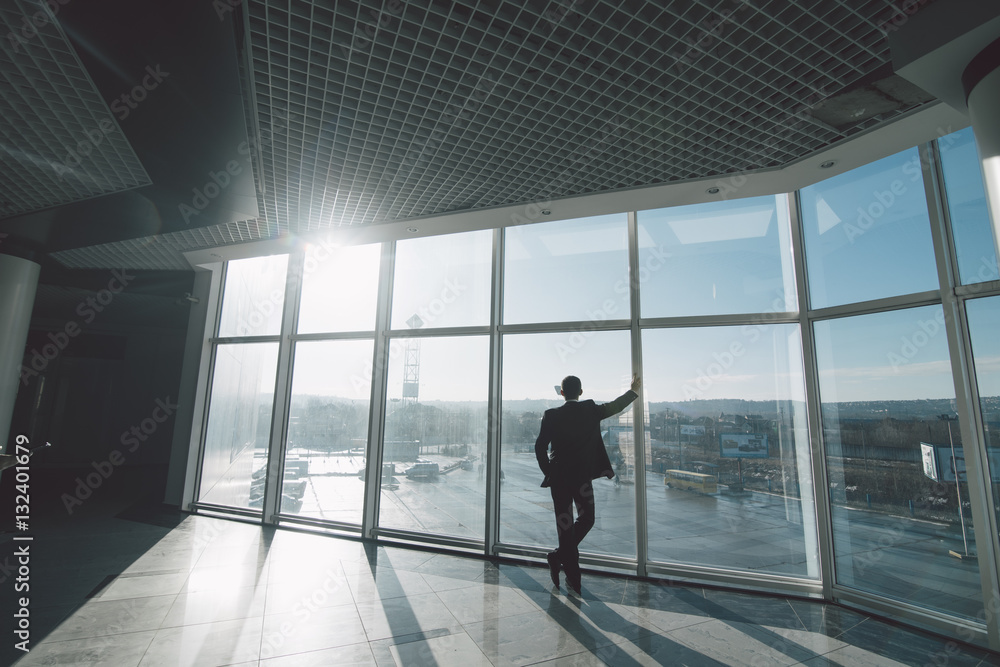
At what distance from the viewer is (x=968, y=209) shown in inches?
126

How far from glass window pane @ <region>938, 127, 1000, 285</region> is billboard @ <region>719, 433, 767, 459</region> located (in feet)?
6.08

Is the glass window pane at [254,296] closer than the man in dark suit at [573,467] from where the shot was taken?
No

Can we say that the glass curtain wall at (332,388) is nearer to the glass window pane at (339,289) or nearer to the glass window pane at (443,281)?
the glass window pane at (339,289)

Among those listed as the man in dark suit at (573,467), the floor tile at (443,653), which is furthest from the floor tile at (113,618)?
the man in dark suit at (573,467)

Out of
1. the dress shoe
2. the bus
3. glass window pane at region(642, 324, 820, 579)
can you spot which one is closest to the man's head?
glass window pane at region(642, 324, 820, 579)

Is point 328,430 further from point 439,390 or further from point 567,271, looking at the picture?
point 567,271

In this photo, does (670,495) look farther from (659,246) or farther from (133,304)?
(133,304)

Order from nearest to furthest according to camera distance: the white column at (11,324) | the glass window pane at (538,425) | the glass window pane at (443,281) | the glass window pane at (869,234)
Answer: the glass window pane at (869,234)
the glass window pane at (538,425)
the white column at (11,324)
the glass window pane at (443,281)

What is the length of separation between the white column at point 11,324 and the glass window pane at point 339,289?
107 inches

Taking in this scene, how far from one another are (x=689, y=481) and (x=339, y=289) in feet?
15.2

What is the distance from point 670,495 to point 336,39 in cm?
430

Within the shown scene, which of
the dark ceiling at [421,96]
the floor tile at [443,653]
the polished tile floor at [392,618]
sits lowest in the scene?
the polished tile floor at [392,618]

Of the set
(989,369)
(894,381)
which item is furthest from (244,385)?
(989,369)

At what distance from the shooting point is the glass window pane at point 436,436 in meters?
4.99
